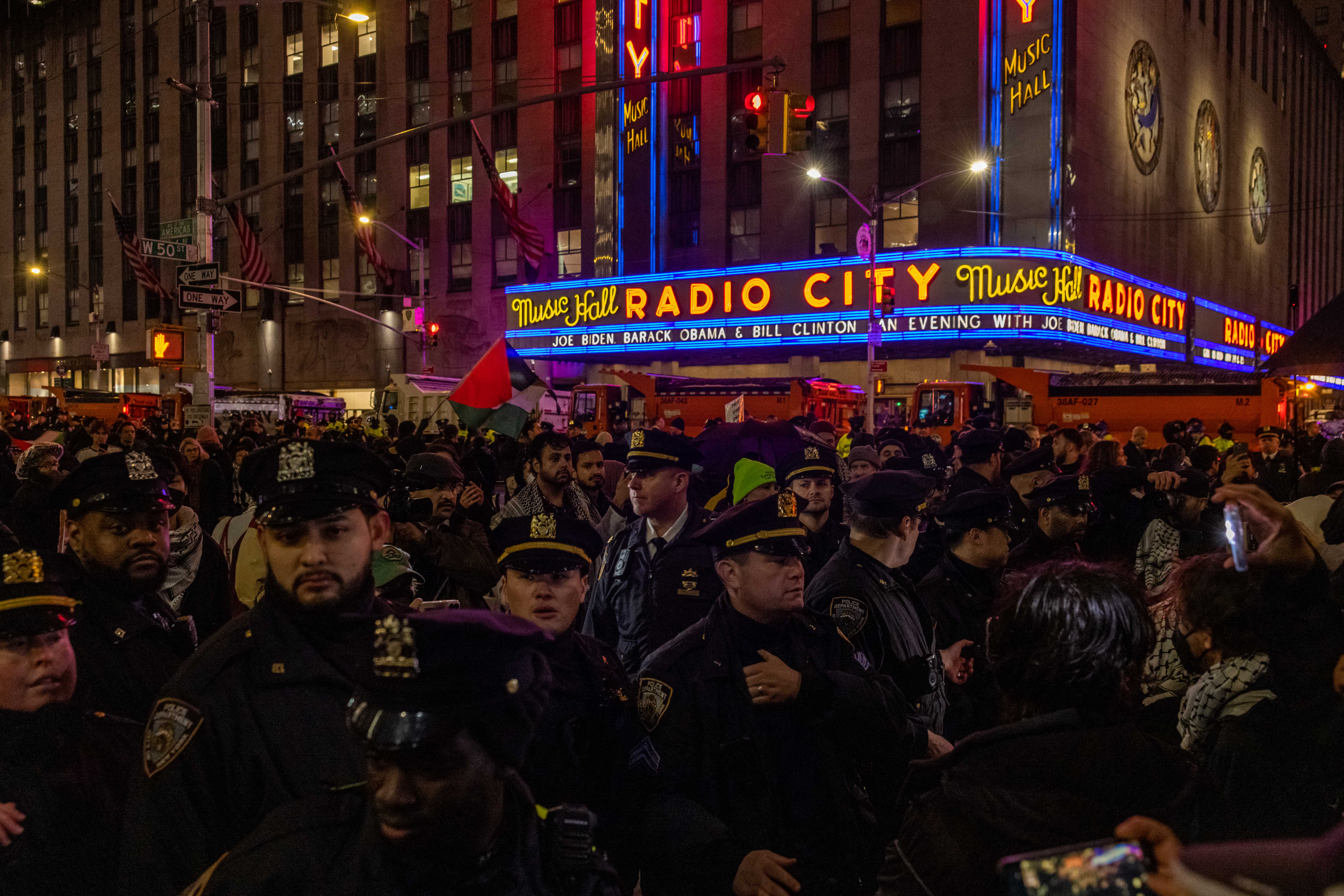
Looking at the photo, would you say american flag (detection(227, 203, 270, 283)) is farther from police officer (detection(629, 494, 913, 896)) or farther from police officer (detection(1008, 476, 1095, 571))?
police officer (detection(629, 494, 913, 896))

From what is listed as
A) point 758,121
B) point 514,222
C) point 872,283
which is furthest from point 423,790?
point 514,222

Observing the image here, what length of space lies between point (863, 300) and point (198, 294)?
26.5 m

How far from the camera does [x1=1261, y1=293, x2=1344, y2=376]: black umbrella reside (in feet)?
22.1

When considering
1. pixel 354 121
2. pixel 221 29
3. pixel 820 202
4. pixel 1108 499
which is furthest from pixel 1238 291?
pixel 221 29

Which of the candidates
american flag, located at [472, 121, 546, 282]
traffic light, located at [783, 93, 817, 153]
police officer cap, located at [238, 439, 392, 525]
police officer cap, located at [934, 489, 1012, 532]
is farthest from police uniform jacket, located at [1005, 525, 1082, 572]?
american flag, located at [472, 121, 546, 282]

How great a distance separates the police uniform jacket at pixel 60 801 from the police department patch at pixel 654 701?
57.3 inches

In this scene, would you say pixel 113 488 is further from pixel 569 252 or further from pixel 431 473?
pixel 569 252

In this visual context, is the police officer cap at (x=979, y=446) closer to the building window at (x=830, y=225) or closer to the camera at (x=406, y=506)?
the camera at (x=406, y=506)

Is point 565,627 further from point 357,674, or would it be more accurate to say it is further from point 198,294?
point 198,294

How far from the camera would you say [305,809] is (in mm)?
1757

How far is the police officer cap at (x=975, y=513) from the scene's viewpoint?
473 centimetres

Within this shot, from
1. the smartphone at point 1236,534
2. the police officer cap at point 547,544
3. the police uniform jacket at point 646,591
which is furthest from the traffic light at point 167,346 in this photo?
the smartphone at point 1236,534

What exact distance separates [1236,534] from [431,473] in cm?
522

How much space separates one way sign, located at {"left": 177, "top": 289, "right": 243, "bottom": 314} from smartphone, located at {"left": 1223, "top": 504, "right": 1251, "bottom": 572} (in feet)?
45.9
